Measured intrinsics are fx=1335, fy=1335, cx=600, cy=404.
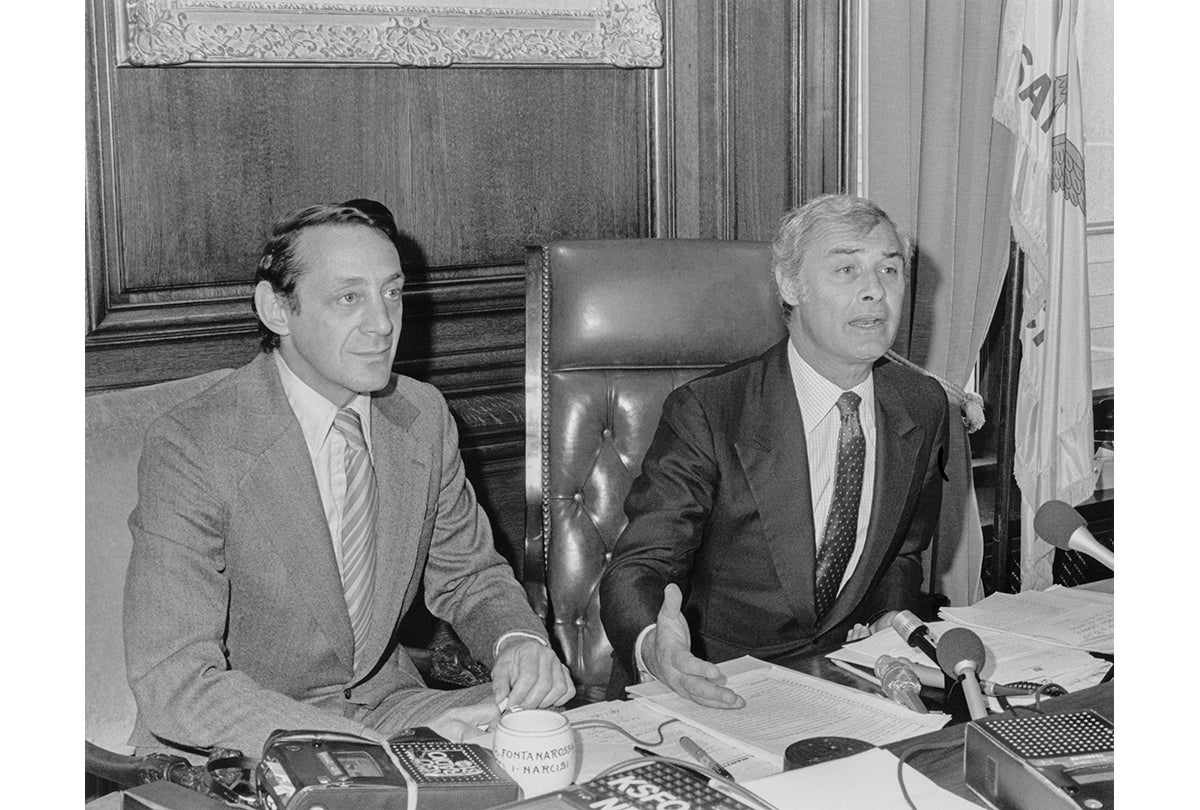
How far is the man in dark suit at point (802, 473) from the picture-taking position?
7.20ft

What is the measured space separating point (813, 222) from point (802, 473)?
441 mm

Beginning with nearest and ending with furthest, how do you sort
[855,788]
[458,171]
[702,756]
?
[855,788] → [702,756] → [458,171]

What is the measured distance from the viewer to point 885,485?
225cm

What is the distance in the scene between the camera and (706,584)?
226cm

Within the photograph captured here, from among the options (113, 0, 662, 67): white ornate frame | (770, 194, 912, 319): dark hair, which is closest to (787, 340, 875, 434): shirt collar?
(770, 194, 912, 319): dark hair

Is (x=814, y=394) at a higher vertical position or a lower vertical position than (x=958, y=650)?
higher

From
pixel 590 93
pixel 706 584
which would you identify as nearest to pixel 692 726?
pixel 706 584

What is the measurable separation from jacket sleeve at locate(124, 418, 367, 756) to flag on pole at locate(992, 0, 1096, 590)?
2.36 m

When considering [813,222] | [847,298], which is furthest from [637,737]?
[813,222]

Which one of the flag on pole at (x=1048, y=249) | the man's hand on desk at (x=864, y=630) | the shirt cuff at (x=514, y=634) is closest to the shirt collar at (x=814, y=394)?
the man's hand on desk at (x=864, y=630)

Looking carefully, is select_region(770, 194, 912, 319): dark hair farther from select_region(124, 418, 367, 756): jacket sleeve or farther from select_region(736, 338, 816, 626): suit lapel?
select_region(124, 418, 367, 756): jacket sleeve

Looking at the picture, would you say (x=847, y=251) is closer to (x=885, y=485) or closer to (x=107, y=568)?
(x=885, y=485)

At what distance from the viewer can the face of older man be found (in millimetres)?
2248
